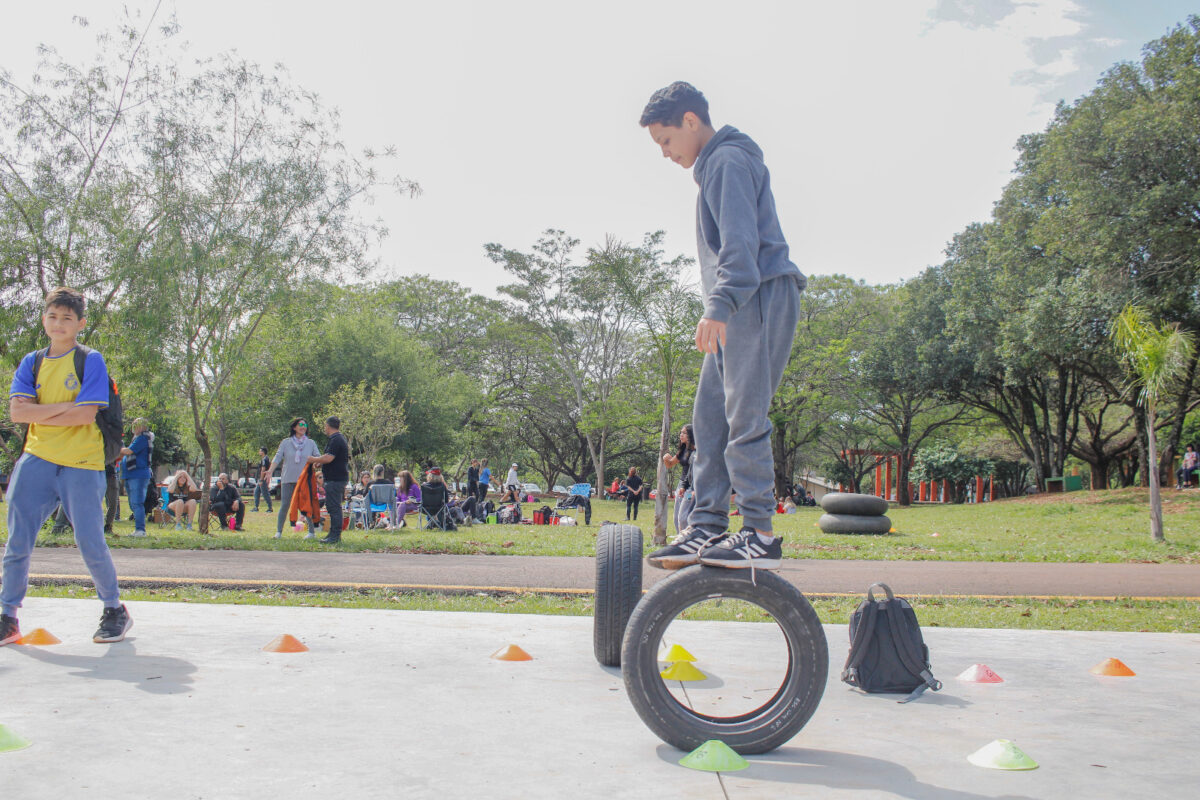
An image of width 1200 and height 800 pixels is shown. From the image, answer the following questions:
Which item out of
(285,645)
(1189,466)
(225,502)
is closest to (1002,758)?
(285,645)

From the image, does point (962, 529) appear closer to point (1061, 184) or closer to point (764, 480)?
point (1061, 184)

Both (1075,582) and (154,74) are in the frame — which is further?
(154,74)

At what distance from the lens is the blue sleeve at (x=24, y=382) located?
430 centimetres

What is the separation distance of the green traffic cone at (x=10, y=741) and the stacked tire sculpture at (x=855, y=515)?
16480mm

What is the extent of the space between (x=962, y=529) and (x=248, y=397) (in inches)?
1223

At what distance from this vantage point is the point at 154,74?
14.7 meters

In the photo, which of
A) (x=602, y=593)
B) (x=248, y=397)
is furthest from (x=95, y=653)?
(x=248, y=397)

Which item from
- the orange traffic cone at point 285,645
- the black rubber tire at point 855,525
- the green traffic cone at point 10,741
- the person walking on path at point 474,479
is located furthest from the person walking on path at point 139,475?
the black rubber tire at point 855,525

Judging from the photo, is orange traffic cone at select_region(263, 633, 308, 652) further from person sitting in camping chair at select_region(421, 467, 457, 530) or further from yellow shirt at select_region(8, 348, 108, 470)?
person sitting in camping chair at select_region(421, 467, 457, 530)

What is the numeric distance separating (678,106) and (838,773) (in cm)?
236

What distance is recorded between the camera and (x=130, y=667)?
370 cm

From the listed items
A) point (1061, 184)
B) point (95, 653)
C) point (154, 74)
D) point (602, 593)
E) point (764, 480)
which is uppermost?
point (1061, 184)

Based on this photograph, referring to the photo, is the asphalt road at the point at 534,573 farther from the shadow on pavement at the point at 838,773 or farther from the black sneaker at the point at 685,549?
the shadow on pavement at the point at 838,773

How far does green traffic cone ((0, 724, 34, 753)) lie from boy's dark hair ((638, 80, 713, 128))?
2.92 meters
